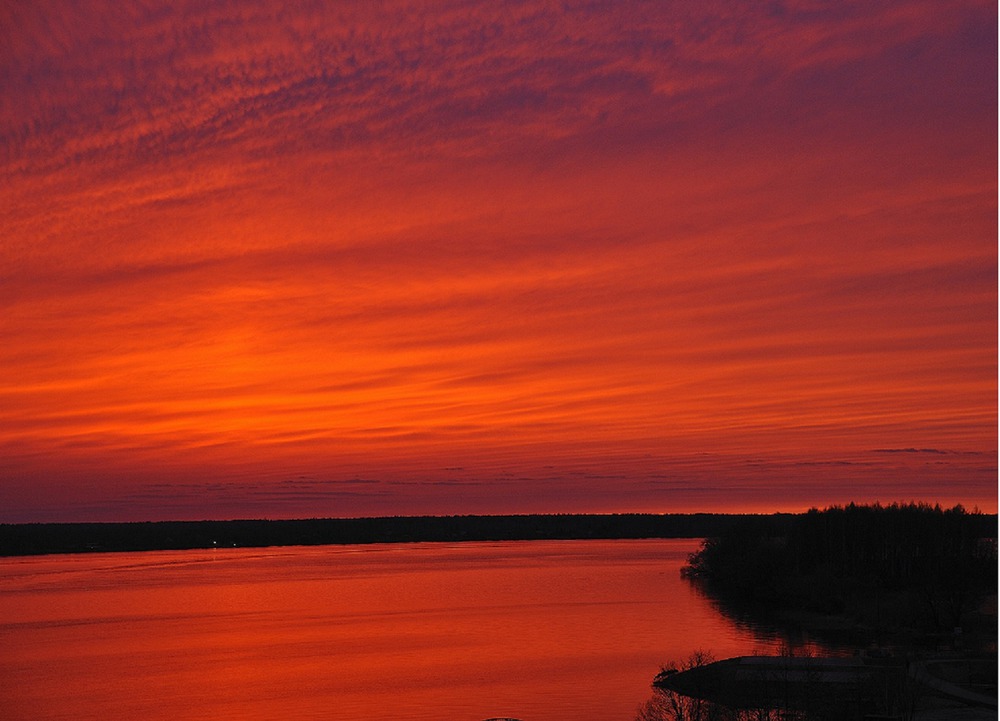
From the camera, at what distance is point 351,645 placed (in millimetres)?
74562

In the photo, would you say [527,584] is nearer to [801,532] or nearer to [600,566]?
[801,532]

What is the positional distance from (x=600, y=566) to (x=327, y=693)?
4308 inches

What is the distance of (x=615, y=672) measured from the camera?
193 feet

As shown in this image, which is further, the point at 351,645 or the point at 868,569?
the point at 868,569

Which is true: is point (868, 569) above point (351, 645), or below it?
above

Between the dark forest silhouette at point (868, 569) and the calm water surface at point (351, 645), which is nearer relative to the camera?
the calm water surface at point (351, 645)

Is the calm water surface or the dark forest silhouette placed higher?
the dark forest silhouette

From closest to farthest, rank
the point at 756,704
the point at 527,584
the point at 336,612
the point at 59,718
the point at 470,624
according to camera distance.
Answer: the point at 756,704 → the point at 59,718 → the point at 470,624 → the point at 336,612 → the point at 527,584

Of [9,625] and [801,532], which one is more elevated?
[801,532]

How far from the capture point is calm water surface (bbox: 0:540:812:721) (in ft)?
174

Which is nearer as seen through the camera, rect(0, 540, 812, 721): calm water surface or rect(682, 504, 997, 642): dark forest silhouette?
rect(0, 540, 812, 721): calm water surface

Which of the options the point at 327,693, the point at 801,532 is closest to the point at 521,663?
the point at 327,693

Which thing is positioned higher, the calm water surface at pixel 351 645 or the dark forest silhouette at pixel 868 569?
the dark forest silhouette at pixel 868 569

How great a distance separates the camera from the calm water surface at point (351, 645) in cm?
5294
